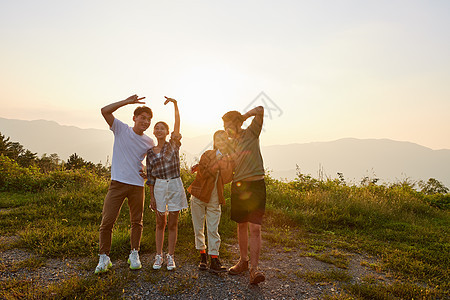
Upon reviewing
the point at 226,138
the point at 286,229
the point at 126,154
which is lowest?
the point at 286,229

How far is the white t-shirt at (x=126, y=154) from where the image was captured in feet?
13.3

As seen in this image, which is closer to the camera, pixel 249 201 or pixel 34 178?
pixel 249 201

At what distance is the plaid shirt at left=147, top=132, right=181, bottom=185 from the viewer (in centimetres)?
413

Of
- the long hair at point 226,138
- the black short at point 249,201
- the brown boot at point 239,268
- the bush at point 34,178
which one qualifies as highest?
the long hair at point 226,138

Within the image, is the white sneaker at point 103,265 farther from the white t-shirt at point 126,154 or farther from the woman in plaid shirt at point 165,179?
the white t-shirt at point 126,154

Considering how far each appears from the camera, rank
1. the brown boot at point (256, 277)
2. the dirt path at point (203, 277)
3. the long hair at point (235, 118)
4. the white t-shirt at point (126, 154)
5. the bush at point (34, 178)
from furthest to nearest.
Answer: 1. the bush at point (34, 178)
2. the white t-shirt at point (126, 154)
3. the long hair at point (235, 118)
4. the brown boot at point (256, 277)
5. the dirt path at point (203, 277)

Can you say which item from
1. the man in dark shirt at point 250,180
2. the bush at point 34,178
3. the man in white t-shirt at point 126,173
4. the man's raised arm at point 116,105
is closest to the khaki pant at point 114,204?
the man in white t-shirt at point 126,173

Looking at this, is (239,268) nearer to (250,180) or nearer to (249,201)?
(249,201)

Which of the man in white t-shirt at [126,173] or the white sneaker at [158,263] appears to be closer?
the man in white t-shirt at [126,173]

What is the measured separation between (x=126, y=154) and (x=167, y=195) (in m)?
0.87

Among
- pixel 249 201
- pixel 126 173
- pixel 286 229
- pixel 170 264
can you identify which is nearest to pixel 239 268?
pixel 170 264

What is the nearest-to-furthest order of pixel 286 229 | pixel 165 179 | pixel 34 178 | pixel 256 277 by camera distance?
pixel 256 277, pixel 165 179, pixel 286 229, pixel 34 178

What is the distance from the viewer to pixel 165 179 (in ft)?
13.6

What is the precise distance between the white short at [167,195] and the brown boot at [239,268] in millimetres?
1262
